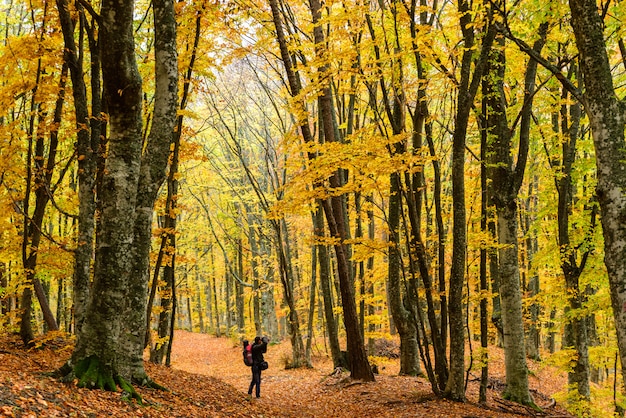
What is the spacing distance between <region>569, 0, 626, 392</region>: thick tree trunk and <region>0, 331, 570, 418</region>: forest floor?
483cm

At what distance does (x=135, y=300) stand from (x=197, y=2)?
21.0 ft

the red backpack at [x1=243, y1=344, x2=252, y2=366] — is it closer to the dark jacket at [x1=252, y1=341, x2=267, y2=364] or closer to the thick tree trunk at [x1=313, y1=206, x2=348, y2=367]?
the dark jacket at [x1=252, y1=341, x2=267, y2=364]

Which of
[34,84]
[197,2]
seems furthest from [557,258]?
[34,84]

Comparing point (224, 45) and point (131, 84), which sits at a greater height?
point (224, 45)

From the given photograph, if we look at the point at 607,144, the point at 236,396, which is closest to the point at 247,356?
the point at 236,396

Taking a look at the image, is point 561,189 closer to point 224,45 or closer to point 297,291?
point 224,45

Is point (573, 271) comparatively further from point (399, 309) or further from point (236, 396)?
point (236, 396)

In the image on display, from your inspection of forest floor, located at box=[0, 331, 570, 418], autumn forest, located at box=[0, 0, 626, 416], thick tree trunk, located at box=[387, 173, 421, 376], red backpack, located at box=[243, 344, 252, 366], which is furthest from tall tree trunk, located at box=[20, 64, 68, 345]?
thick tree trunk, located at box=[387, 173, 421, 376]

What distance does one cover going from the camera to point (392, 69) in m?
9.17

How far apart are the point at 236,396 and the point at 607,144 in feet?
26.9

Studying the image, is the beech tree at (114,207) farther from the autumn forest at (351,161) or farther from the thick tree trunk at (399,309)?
the thick tree trunk at (399,309)

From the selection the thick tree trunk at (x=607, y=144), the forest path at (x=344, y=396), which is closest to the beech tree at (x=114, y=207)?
the forest path at (x=344, y=396)

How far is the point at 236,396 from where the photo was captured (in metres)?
9.60

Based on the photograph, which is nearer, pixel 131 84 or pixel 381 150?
pixel 131 84
